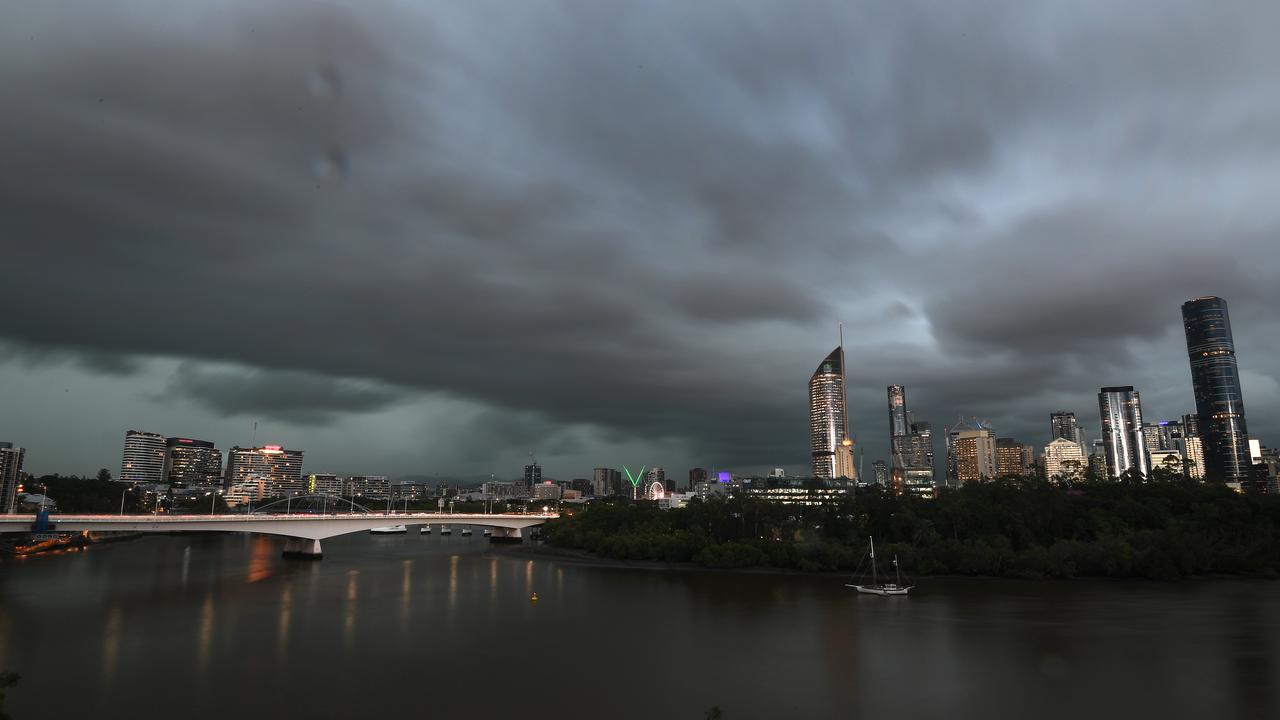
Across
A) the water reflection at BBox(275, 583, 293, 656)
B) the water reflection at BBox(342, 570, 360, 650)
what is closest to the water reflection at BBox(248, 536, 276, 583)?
the water reflection at BBox(342, 570, 360, 650)

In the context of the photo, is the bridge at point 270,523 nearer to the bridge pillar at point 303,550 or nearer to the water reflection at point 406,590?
the bridge pillar at point 303,550

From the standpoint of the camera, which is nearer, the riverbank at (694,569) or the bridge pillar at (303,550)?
the riverbank at (694,569)

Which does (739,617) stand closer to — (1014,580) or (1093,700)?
(1093,700)

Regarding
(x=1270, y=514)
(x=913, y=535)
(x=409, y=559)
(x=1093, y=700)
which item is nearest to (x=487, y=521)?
(x=409, y=559)

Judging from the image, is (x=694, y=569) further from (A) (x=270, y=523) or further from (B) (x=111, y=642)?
(B) (x=111, y=642)


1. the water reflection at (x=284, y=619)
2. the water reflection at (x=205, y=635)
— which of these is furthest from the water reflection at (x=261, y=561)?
the water reflection at (x=205, y=635)

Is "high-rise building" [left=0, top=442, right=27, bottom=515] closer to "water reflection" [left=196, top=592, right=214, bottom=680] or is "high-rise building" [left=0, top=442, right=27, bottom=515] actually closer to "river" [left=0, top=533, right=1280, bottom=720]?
"river" [left=0, top=533, right=1280, bottom=720]

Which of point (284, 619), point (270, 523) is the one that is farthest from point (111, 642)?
point (270, 523)
